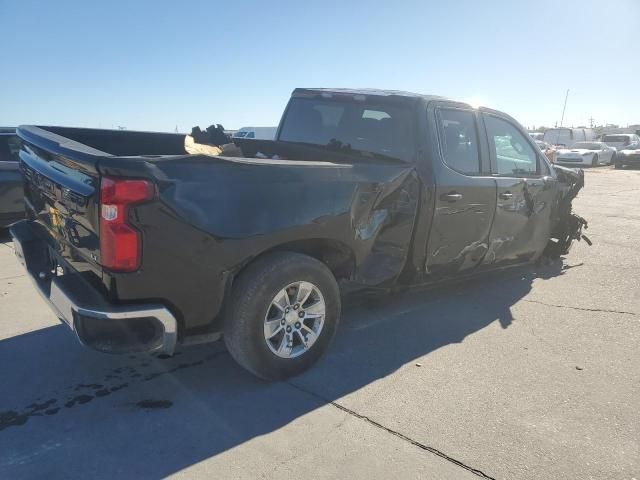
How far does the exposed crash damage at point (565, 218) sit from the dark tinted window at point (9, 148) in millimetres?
7155

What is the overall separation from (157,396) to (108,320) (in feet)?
2.49

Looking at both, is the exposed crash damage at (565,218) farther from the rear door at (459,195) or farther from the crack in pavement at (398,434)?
the crack in pavement at (398,434)

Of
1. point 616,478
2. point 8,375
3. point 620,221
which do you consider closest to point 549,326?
point 616,478

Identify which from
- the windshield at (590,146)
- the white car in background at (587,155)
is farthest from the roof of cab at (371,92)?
the windshield at (590,146)

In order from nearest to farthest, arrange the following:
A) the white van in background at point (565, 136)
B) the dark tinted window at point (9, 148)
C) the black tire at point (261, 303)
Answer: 1. the black tire at point (261, 303)
2. the dark tinted window at point (9, 148)
3. the white van in background at point (565, 136)

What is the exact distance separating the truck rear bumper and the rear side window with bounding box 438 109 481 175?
262 centimetres

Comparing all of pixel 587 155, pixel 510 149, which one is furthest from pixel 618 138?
pixel 510 149

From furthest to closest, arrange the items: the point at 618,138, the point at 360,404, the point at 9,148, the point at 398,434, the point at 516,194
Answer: the point at 618,138, the point at 9,148, the point at 516,194, the point at 360,404, the point at 398,434

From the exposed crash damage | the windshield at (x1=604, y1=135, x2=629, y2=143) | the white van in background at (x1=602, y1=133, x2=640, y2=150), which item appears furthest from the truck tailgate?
the windshield at (x1=604, y1=135, x2=629, y2=143)

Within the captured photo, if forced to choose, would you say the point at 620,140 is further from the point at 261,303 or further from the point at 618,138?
the point at 261,303

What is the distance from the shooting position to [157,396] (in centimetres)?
330

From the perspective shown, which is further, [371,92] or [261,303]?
[371,92]

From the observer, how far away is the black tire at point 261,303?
3.18 meters

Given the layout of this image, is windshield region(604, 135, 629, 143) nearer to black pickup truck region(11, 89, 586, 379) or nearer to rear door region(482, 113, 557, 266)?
rear door region(482, 113, 557, 266)
